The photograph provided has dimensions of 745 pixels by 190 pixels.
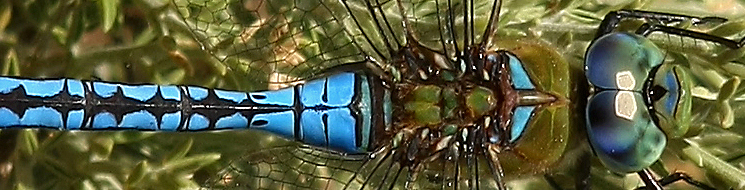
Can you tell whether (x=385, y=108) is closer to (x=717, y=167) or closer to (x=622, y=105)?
(x=622, y=105)

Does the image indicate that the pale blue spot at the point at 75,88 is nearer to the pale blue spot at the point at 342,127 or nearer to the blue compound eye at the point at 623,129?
the pale blue spot at the point at 342,127

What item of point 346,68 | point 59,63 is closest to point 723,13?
point 346,68

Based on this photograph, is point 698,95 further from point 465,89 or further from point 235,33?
point 235,33

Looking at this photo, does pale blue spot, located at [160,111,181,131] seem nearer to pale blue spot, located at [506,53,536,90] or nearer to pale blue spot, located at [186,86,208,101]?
pale blue spot, located at [186,86,208,101]

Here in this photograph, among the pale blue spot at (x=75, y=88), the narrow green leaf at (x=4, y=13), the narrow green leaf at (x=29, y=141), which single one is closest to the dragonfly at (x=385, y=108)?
the pale blue spot at (x=75, y=88)

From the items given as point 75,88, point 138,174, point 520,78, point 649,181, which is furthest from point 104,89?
point 649,181

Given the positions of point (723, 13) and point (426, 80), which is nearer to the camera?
point (426, 80)

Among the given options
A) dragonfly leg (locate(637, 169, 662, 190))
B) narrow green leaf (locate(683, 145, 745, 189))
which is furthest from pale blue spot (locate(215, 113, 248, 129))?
narrow green leaf (locate(683, 145, 745, 189))

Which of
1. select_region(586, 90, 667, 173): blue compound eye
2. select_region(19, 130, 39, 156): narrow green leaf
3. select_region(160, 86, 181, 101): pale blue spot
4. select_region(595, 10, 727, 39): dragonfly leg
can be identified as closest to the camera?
select_region(586, 90, 667, 173): blue compound eye
